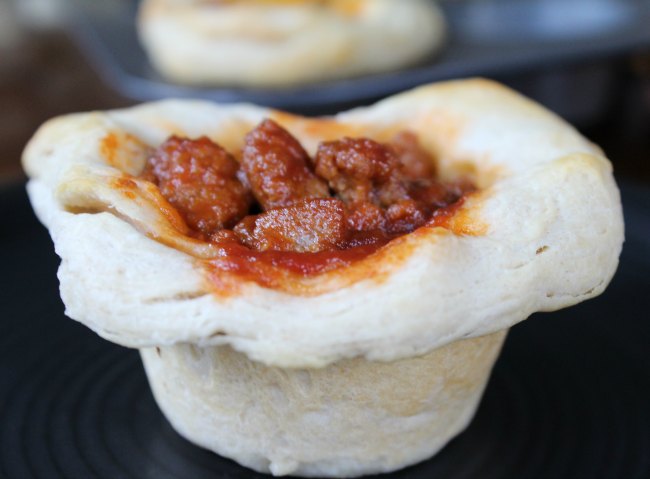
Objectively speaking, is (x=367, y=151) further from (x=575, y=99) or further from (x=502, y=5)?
(x=502, y=5)

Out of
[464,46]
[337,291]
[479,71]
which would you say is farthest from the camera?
[464,46]

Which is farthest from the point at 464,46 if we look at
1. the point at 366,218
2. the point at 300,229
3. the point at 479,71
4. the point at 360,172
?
the point at 300,229

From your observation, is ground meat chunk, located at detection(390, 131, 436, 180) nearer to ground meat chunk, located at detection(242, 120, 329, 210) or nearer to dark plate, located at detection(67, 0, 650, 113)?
ground meat chunk, located at detection(242, 120, 329, 210)

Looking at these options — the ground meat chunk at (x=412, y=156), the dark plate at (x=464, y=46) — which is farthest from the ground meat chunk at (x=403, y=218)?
the dark plate at (x=464, y=46)

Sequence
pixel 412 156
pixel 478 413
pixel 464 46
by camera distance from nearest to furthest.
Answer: pixel 478 413, pixel 412 156, pixel 464 46

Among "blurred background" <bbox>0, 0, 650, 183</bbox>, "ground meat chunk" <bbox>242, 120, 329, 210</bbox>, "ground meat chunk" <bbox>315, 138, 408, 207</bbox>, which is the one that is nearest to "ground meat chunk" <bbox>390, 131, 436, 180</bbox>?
"ground meat chunk" <bbox>315, 138, 408, 207</bbox>

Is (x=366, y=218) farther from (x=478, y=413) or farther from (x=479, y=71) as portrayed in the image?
(x=479, y=71)

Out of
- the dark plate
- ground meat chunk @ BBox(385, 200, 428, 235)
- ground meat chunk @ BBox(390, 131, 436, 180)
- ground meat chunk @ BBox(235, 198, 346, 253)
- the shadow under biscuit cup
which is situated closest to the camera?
the shadow under biscuit cup

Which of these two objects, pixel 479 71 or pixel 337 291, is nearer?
pixel 337 291
